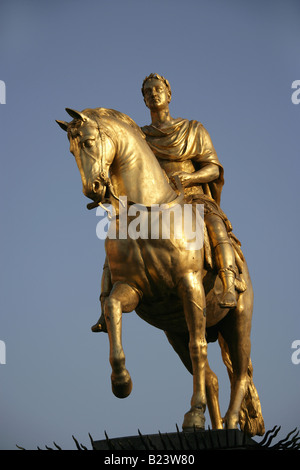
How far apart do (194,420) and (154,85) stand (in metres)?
4.10

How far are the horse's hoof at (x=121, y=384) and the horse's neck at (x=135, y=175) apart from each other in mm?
1736

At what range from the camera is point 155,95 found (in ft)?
31.8

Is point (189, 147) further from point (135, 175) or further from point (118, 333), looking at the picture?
point (118, 333)

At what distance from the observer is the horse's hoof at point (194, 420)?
762 cm

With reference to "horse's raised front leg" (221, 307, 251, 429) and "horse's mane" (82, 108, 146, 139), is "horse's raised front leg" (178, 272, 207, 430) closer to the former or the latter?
"horse's raised front leg" (221, 307, 251, 429)

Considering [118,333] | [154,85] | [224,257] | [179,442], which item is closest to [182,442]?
[179,442]

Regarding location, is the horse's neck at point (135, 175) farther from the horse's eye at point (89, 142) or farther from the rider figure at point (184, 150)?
the rider figure at point (184, 150)

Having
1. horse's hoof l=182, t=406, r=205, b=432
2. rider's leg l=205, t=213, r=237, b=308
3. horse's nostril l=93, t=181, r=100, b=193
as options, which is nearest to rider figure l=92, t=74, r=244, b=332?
rider's leg l=205, t=213, r=237, b=308

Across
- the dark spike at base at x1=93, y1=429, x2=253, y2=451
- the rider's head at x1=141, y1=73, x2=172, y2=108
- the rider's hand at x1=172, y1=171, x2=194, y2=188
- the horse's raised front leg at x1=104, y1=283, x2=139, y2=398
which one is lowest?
the dark spike at base at x1=93, y1=429, x2=253, y2=451

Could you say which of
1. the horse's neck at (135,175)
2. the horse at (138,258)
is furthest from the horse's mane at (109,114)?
the horse's neck at (135,175)

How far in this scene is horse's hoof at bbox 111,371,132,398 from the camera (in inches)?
301

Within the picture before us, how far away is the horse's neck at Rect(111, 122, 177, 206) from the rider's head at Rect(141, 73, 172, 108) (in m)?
1.55
